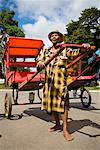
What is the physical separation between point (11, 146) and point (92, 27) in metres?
50.1

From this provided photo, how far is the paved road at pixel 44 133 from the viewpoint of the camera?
5.73 m

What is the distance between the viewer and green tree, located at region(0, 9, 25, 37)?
5778 cm

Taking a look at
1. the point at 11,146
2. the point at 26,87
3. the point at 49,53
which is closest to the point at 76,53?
the point at 49,53

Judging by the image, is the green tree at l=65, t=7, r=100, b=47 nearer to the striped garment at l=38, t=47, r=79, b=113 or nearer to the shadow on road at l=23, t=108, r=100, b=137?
the shadow on road at l=23, t=108, r=100, b=137

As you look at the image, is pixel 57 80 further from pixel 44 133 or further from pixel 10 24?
pixel 10 24

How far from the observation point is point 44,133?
6.80 meters

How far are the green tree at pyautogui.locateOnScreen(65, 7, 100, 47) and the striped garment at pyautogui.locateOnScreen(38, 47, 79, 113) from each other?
4390 centimetres

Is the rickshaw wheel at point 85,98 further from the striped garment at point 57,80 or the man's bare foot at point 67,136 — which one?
the man's bare foot at point 67,136

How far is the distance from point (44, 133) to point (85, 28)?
4911 centimetres

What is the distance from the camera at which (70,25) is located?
5794cm

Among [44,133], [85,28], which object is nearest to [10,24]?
[85,28]

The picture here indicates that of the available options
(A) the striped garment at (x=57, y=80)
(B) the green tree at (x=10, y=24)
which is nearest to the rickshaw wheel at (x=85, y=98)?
(A) the striped garment at (x=57, y=80)

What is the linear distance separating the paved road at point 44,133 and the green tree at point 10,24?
4906 cm

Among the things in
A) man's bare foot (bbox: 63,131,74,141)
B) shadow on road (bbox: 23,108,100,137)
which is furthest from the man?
shadow on road (bbox: 23,108,100,137)
